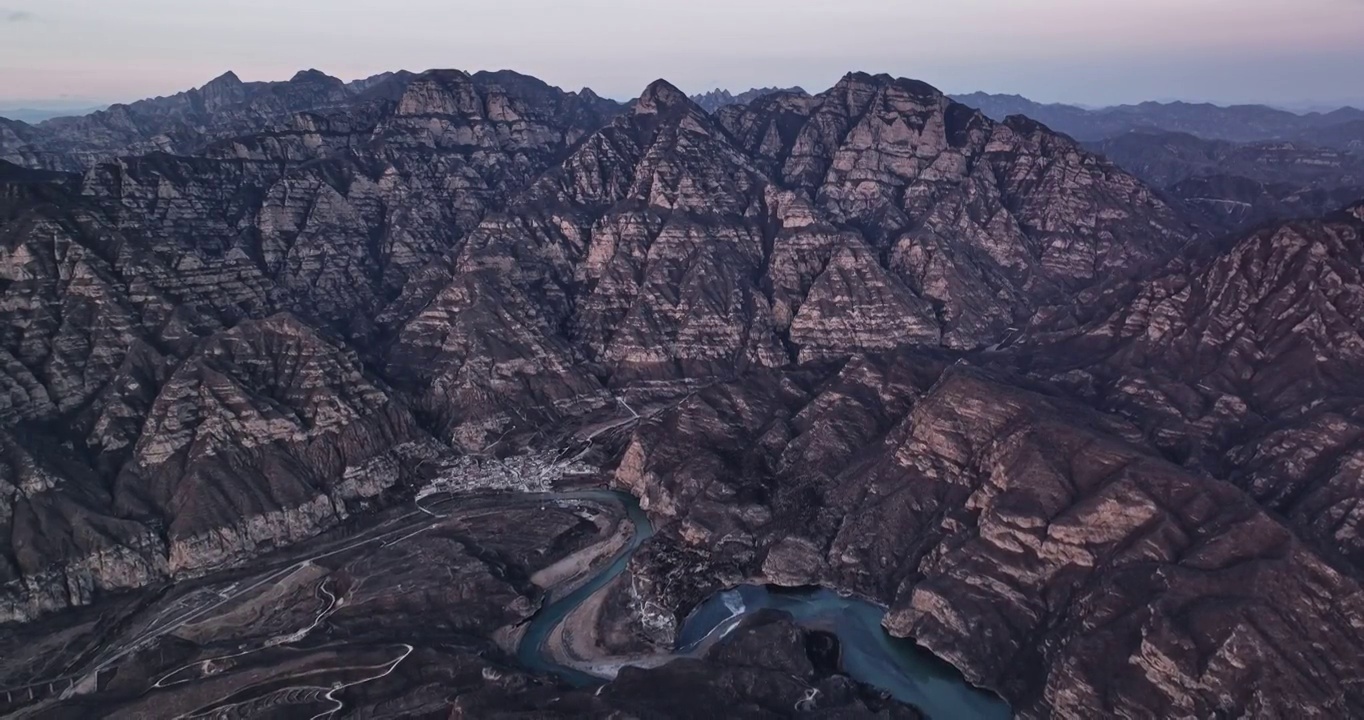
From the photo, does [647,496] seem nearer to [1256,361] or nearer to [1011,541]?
[1011,541]

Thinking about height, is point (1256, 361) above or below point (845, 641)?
above

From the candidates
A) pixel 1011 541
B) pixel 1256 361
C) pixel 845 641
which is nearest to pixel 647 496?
pixel 845 641

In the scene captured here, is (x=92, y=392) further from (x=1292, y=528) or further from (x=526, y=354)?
(x=1292, y=528)

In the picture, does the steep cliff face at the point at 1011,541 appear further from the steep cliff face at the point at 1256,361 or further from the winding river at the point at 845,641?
the steep cliff face at the point at 1256,361

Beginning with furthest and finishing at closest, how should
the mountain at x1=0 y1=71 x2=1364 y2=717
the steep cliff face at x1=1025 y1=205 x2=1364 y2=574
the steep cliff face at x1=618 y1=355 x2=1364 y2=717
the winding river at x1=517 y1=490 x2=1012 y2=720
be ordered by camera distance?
the steep cliff face at x1=1025 y1=205 x2=1364 y2=574, the winding river at x1=517 y1=490 x2=1012 y2=720, the mountain at x1=0 y1=71 x2=1364 y2=717, the steep cliff face at x1=618 y1=355 x2=1364 y2=717

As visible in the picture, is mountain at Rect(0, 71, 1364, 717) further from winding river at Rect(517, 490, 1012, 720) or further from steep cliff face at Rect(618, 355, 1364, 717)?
winding river at Rect(517, 490, 1012, 720)

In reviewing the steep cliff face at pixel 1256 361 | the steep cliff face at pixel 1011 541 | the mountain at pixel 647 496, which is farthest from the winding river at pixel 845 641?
the steep cliff face at pixel 1256 361

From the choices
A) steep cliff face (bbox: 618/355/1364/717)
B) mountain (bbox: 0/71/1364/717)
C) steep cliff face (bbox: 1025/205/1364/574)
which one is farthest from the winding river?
steep cliff face (bbox: 1025/205/1364/574)

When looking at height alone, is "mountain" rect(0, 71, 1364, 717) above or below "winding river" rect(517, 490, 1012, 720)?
above
